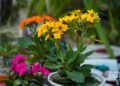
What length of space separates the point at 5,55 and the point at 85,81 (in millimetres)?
515

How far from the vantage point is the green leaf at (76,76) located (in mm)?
957

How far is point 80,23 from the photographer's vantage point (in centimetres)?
99

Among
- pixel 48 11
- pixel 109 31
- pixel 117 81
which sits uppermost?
pixel 48 11

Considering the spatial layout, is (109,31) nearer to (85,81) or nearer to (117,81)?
(117,81)

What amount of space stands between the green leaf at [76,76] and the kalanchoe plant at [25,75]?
0.11 metres

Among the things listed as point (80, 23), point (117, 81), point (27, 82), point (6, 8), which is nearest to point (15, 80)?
point (27, 82)

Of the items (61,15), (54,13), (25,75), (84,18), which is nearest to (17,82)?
(25,75)

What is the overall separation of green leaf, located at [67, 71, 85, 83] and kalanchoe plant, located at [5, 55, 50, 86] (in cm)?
11

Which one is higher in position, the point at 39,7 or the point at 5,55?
the point at 39,7

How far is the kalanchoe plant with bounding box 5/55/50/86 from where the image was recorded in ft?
3.32

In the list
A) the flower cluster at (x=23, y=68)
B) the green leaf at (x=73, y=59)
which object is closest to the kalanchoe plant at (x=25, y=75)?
the flower cluster at (x=23, y=68)

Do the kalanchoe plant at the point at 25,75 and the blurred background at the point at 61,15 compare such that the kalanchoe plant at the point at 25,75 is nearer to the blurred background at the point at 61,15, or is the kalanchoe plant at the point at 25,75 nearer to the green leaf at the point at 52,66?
the green leaf at the point at 52,66

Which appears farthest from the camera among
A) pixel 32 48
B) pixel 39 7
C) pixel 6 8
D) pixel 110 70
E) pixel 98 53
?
pixel 6 8

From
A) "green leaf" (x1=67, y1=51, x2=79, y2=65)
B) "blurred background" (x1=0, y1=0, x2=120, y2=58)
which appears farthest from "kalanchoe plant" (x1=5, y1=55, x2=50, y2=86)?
"blurred background" (x1=0, y1=0, x2=120, y2=58)
